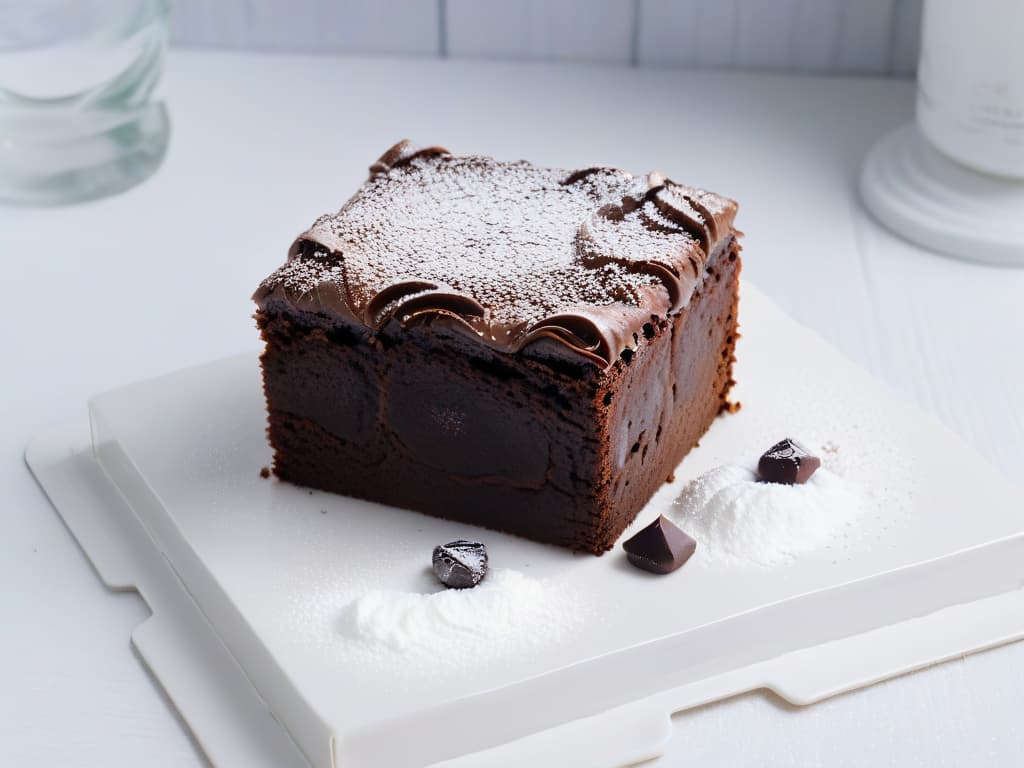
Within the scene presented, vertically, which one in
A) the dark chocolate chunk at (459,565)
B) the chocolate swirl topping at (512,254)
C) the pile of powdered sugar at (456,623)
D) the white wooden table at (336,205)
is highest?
the chocolate swirl topping at (512,254)

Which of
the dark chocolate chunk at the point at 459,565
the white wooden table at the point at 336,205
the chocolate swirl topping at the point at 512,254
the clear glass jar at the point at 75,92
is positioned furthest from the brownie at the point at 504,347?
the clear glass jar at the point at 75,92

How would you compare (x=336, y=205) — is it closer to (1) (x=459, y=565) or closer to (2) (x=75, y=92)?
(2) (x=75, y=92)

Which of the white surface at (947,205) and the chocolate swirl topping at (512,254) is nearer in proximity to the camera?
the chocolate swirl topping at (512,254)

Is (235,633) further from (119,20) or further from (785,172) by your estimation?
(785,172)

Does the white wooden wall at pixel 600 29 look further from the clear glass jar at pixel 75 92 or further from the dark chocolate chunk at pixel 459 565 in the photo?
the dark chocolate chunk at pixel 459 565

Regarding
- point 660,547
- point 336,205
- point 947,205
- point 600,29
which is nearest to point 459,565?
point 660,547

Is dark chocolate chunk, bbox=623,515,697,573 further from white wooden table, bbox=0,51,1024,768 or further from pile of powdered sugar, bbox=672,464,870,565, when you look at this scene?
white wooden table, bbox=0,51,1024,768

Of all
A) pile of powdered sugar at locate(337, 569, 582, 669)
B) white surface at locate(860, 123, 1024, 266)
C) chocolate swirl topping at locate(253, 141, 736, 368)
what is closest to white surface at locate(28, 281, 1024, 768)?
pile of powdered sugar at locate(337, 569, 582, 669)
